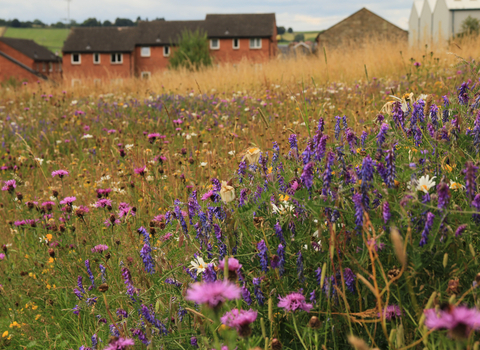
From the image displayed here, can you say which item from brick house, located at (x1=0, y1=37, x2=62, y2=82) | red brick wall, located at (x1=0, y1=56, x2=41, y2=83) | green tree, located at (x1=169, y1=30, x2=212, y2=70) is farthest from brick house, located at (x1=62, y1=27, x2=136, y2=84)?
green tree, located at (x1=169, y1=30, x2=212, y2=70)

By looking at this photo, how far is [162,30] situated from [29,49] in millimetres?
26507

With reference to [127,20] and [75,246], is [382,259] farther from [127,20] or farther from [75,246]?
[127,20]

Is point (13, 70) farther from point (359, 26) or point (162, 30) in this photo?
point (359, 26)

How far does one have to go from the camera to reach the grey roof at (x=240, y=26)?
46.9m

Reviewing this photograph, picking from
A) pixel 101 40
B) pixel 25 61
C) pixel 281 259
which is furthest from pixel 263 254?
pixel 25 61

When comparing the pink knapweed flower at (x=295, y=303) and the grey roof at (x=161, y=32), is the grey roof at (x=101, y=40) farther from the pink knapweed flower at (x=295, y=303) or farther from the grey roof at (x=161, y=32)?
the pink knapweed flower at (x=295, y=303)

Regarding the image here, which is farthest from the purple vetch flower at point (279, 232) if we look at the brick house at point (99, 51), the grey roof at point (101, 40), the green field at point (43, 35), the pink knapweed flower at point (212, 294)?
the green field at point (43, 35)

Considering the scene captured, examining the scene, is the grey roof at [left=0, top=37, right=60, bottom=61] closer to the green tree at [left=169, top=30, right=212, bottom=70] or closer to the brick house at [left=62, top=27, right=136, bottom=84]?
the brick house at [left=62, top=27, right=136, bottom=84]

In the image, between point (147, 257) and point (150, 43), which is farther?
point (150, 43)

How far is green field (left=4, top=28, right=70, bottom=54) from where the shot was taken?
121 metres

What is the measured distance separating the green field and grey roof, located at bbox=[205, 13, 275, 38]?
86787mm

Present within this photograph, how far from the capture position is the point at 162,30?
47875 millimetres

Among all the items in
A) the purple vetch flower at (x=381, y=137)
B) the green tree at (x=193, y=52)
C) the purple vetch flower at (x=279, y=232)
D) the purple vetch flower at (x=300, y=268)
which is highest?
the green tree at (x=193, y=52)

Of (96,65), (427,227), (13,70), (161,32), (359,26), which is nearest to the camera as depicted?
(427,227)
